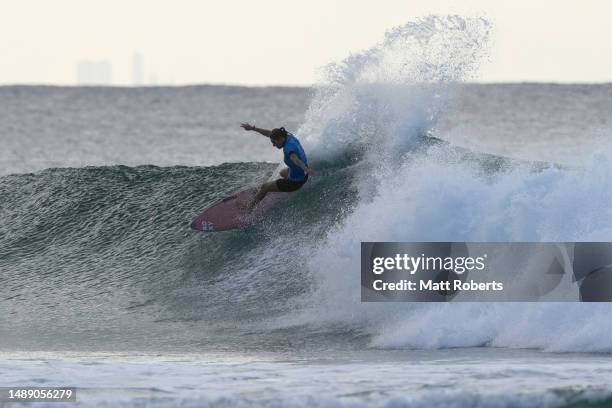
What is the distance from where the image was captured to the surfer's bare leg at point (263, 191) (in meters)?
14.6

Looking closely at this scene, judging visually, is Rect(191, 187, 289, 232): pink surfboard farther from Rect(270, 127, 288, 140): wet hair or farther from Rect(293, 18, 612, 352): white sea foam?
Rect(270, 127, 288, 140): wet hair

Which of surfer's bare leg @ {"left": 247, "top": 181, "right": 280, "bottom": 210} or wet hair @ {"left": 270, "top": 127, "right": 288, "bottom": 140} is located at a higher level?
wet hair @ {"left": 270, "top": 127, "right": 288, "bottom": 140}

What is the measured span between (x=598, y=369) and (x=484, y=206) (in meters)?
3.38

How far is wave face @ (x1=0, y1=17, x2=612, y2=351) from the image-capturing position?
40.2 feet

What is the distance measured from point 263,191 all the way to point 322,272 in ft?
4.88

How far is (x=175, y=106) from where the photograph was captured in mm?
73688

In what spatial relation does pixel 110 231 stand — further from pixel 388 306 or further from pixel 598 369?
pixel 598 369

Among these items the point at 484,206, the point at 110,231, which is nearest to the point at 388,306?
the point at 484,206

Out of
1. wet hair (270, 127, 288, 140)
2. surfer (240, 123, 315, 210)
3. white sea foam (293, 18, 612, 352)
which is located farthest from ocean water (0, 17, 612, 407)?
wet hair (270, 127, 288, 140)

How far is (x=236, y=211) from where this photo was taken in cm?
1557

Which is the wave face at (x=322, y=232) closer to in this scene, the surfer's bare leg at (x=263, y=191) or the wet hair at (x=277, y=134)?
the surfer's bare leg at (x=263, y=191)

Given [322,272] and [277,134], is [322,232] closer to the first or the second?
[322,272]

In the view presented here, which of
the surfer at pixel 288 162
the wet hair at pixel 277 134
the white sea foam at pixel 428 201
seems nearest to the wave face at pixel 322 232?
the white sea foam at pixel 428 201

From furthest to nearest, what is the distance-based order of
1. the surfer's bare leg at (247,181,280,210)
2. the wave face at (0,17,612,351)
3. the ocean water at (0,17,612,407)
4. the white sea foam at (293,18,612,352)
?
the surfer's bare leg at (247,181,280,210) → the wave face at (0,17,612,351) → the white sea foam at (293,18,612,352) → the ocean water at (0,17,612,407)
